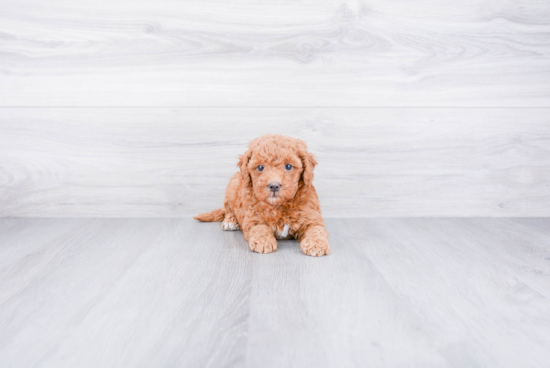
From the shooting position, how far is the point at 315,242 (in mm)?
1205

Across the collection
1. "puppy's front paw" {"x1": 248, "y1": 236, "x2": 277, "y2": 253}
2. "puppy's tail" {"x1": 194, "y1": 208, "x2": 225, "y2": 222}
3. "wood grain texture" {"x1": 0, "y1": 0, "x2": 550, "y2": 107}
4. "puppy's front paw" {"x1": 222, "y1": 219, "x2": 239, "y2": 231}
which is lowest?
"puppy's tail" {"x1": 194, "y1": 208, "x2": 225, "y2": 222}

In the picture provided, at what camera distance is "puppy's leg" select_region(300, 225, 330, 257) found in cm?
119

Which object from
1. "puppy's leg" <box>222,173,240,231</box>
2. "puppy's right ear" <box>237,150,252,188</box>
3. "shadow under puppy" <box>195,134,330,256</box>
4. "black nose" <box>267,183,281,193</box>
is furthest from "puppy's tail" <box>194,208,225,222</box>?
"black nose" <box>267,183,281,193</box>

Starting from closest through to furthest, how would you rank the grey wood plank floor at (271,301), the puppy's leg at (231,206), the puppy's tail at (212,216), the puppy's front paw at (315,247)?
the grey wood plank floor at (271,301) < the puppy's front paw at (315,247) < the puppy's leg at (231,206) < the puppy's tail at (212,216)

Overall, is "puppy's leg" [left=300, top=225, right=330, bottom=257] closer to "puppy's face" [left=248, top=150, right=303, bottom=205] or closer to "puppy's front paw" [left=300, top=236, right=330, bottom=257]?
"puppy's front paw" [left=300, top=236, right=330, bottom=257]

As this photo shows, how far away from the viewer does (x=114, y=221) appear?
1.66 metres

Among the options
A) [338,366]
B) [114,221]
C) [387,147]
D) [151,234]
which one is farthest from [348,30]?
[338,366]

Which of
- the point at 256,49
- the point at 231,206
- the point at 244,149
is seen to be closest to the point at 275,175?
the point at 231,206

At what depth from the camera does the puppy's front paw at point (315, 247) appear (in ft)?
3.91

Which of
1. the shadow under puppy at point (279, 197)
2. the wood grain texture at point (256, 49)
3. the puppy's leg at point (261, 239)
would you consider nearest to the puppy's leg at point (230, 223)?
the shadow under puppy at point (279, 197)

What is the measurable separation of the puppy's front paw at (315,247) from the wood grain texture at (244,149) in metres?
0.53

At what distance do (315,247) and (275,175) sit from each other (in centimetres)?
26

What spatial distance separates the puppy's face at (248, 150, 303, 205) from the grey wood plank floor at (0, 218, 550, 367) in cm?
19

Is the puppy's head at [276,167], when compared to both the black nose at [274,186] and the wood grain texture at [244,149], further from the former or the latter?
the wood grain texture at [244,149]
